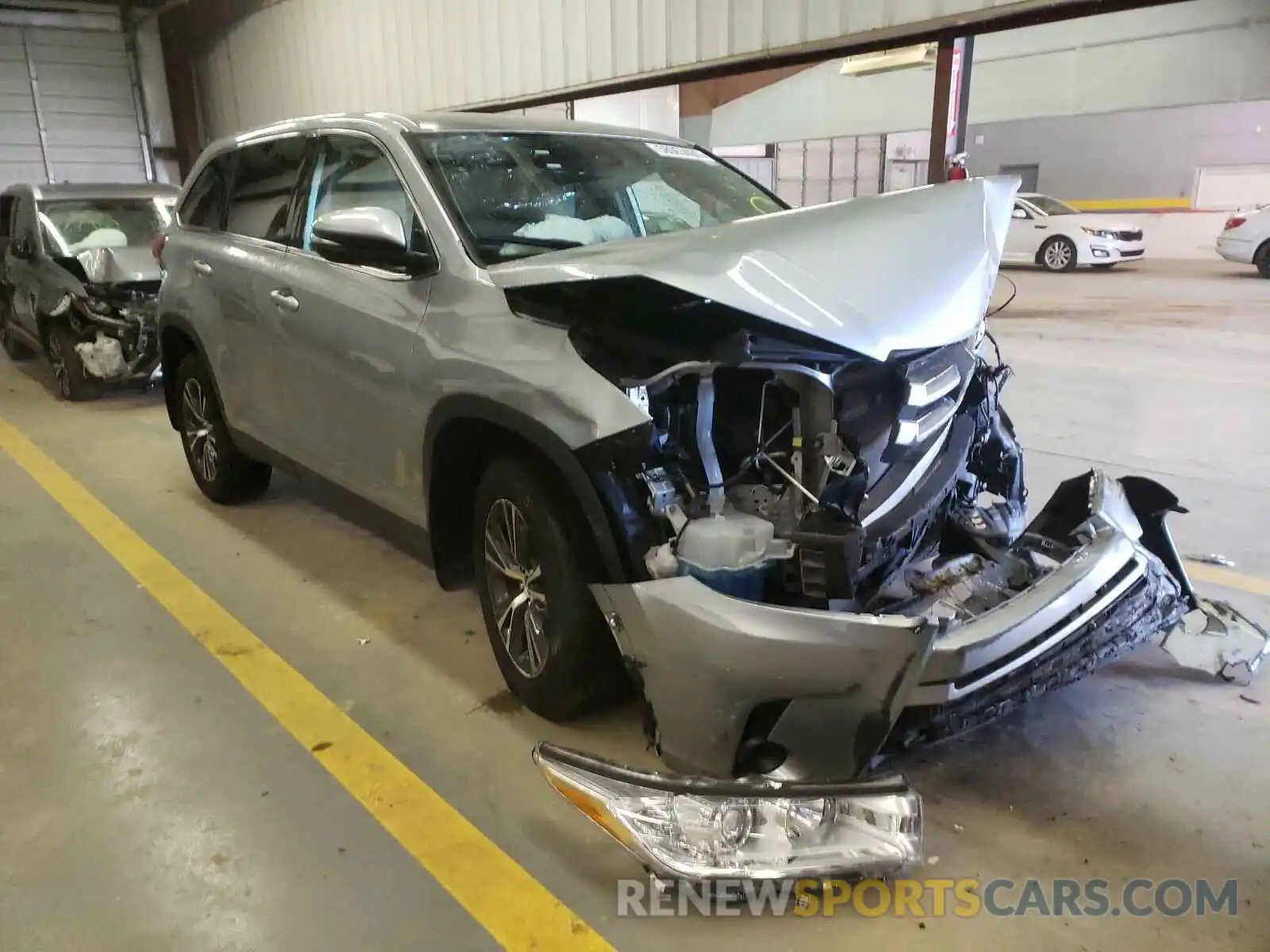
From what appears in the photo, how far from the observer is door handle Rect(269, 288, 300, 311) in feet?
11.2

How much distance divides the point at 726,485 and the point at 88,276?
6.79 metres

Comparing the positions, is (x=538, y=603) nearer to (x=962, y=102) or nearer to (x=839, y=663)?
(x=839, y=663)

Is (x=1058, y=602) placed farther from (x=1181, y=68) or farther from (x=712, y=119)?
(x=712, y=119)

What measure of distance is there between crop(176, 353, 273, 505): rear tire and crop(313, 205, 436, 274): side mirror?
2.00 m

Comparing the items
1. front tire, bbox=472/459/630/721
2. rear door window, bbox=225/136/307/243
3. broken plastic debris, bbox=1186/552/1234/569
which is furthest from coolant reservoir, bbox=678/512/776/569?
broken plastic debris, bbox=1186/552/1234/569

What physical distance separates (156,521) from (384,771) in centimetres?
278

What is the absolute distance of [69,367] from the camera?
24.0ft

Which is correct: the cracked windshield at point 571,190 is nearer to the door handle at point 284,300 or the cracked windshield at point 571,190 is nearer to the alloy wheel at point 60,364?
the door handle at point 284,300

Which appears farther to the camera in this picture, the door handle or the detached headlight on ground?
the door handle

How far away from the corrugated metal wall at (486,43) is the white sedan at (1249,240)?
1164 centimetres

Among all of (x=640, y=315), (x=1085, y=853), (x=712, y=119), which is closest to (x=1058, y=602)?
(x=1085, y=853)

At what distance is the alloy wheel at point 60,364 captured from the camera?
288 inches

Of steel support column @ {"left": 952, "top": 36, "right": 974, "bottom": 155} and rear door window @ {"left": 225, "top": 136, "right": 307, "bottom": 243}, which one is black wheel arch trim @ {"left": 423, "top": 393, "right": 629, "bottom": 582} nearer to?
rear door window @ {"left": 225, "top": 136, "right": 307, "bottom": 243}

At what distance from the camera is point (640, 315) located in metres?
2.21
